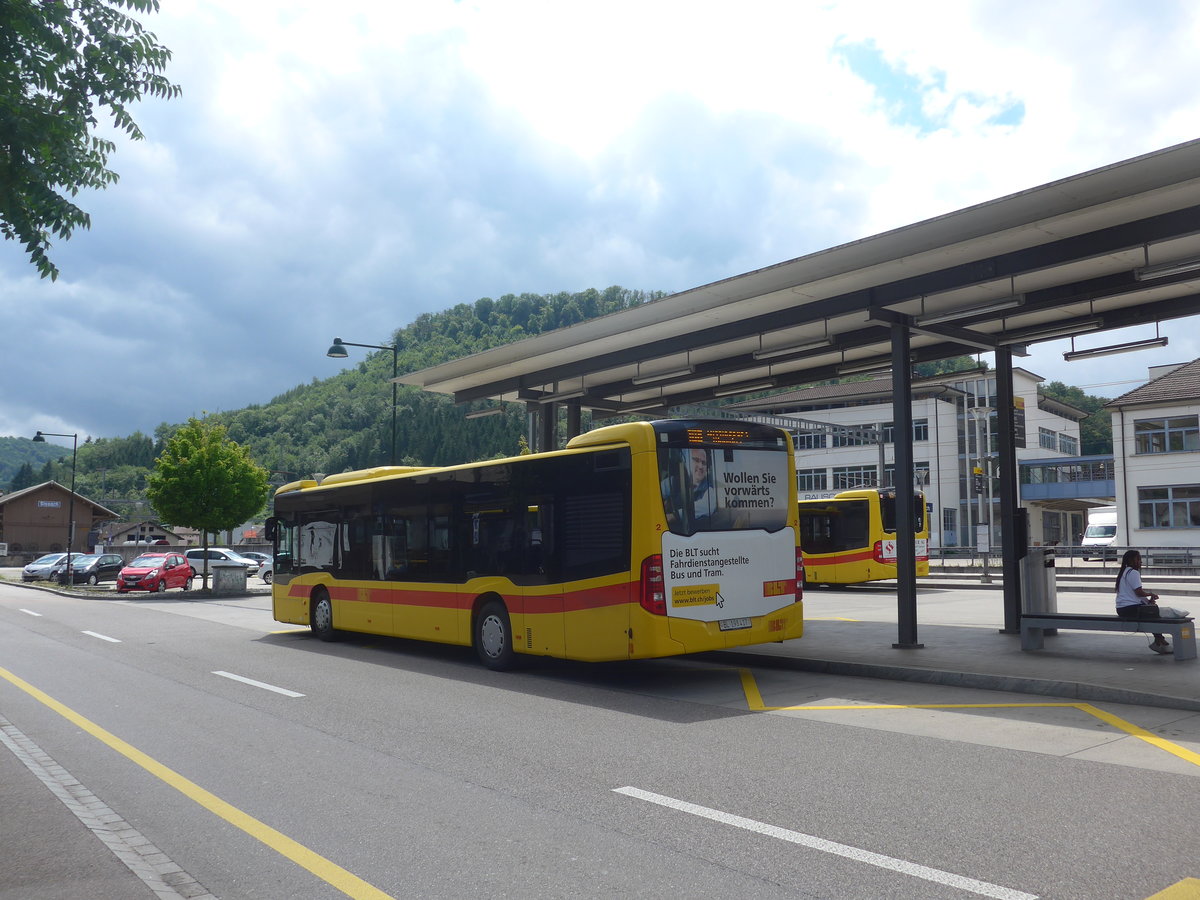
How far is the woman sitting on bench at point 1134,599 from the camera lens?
12.4m

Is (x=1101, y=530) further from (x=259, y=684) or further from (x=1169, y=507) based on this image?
(x=259, y=684)

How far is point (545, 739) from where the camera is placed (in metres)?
8.27

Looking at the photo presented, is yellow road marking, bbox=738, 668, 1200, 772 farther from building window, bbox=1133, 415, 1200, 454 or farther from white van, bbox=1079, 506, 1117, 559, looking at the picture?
white van, bbox=1079, 506, 1117, 559

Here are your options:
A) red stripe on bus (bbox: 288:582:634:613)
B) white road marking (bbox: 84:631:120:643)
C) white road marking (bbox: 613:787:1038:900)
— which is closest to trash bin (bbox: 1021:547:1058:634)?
red stripe on bus (bbox: 288:582:634:613)

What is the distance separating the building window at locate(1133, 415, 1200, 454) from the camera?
157 feet

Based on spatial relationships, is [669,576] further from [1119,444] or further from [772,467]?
[1119,444]

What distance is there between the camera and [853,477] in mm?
72125

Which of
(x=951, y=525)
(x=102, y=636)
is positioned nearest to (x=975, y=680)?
(x=102, y=636)

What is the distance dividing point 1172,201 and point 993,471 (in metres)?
61.5

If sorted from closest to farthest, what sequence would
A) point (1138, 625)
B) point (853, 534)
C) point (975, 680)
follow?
point (975, 680), point (1138, 625), point (853, 534)

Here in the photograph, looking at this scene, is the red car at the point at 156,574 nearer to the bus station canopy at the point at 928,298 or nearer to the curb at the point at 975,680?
the bus station canopy at the point at 928,298

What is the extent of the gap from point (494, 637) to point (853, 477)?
62.7 meters

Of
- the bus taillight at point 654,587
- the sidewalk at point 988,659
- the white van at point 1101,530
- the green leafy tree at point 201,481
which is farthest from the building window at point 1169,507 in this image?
the bus taillight at point 654,587

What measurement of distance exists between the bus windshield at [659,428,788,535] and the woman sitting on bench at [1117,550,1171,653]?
4.71 meters
